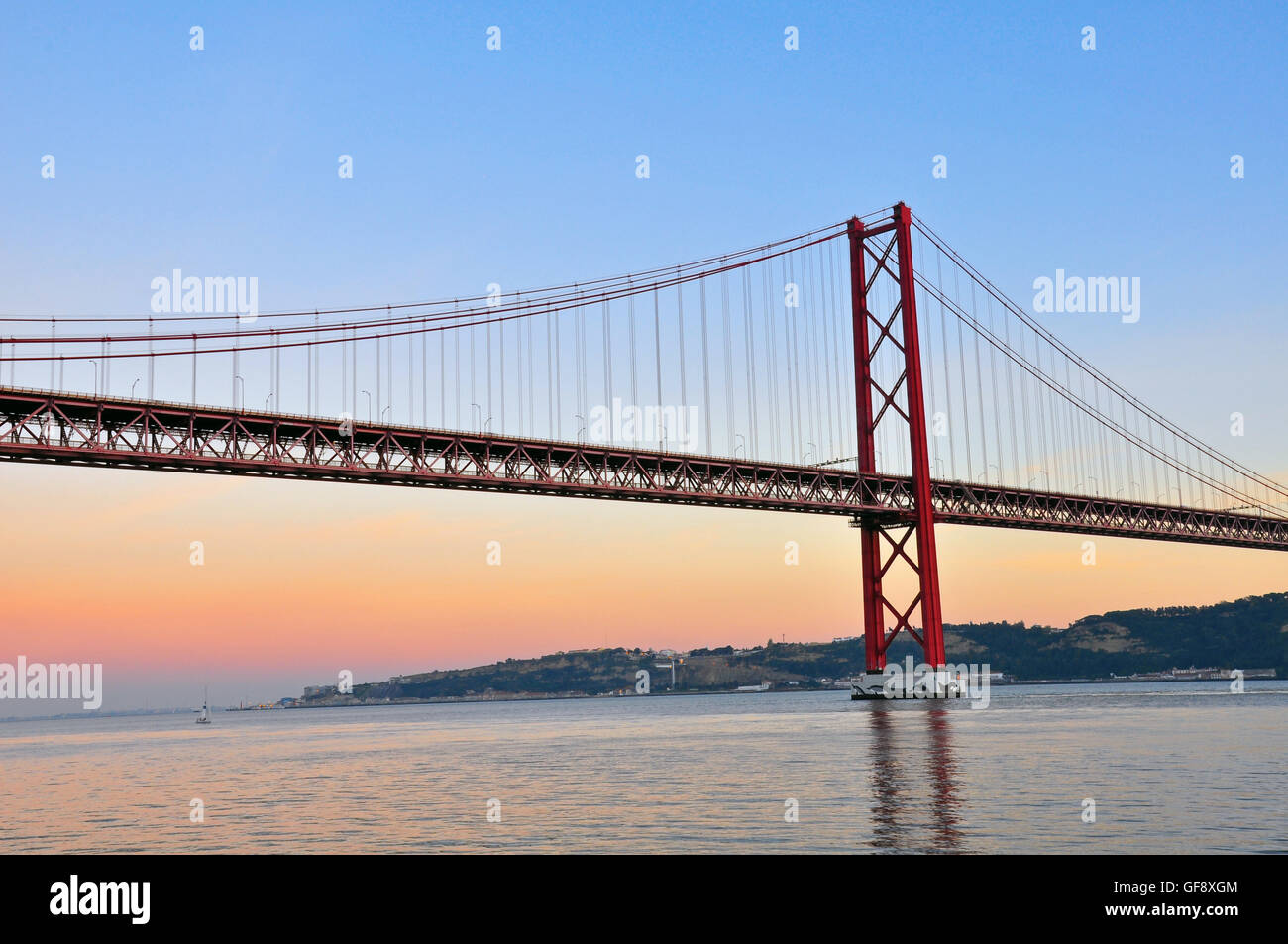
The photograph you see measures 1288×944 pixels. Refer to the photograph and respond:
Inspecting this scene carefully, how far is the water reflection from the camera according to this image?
17969mm

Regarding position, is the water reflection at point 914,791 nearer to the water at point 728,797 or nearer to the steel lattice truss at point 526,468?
the water at point 728,797

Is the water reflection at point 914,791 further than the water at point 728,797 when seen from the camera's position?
No

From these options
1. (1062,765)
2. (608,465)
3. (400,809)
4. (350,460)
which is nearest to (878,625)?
(608,465)

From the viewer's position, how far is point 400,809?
25.5 m

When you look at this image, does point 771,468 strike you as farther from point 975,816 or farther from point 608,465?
point 975,816

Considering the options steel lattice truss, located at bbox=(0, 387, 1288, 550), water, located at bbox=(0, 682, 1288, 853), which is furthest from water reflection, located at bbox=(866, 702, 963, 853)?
steel lattice truss, located at bbox=(0, 387, 1288, 550)

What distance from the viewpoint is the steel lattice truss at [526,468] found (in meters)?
46.6

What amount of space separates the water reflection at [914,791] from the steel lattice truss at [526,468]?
67.2 ft

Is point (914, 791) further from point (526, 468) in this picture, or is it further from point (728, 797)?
point (526, 468)

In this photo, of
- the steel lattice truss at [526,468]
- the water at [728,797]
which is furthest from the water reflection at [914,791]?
the steel lattice truss at [526,468]

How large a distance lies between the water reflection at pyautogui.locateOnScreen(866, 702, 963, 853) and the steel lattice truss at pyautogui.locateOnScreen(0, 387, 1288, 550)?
67.2 feet

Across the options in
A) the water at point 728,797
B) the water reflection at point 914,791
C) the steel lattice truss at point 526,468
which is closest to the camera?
the water reflection at point 914,791

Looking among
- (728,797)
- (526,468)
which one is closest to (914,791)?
(728,797)
